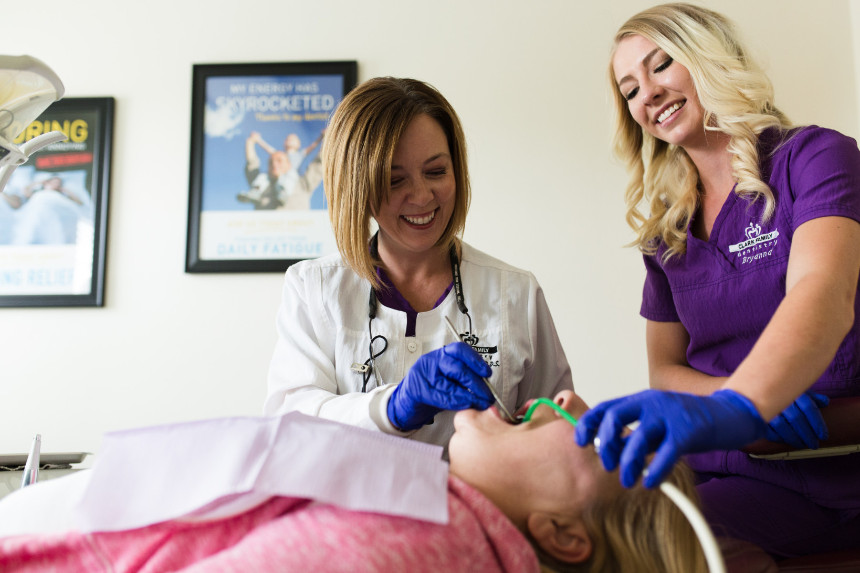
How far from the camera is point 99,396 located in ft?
8.46

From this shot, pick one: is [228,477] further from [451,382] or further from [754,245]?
[754,245]

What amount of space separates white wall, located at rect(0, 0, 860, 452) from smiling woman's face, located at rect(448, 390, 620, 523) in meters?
1.52

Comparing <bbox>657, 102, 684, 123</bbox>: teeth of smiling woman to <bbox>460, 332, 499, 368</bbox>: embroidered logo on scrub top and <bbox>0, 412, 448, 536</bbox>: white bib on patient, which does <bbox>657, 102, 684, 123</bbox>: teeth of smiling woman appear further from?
<bbox>0, 412, 448, 536</bbox>: white bib on patient

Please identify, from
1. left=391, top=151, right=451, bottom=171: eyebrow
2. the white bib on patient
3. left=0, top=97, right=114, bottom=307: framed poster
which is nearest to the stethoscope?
left=391, top=151, right=451, bottom=171: eyebrow

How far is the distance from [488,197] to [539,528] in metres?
1.74

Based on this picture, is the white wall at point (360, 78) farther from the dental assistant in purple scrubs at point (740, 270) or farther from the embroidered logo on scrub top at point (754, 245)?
the embroidered logo on scrub top at point (754, 245)

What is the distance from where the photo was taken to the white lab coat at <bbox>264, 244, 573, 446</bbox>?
1.50 metres

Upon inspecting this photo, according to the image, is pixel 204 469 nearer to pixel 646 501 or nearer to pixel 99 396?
pixel 646 501

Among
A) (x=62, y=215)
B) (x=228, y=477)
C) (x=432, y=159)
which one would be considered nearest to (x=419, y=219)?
(x=432, y=159)

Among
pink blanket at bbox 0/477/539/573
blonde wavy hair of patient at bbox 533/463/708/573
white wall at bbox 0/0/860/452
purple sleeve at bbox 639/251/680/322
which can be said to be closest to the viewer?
pink blanket at bbox 0/477/539/573

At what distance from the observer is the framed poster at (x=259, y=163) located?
8.48 ft

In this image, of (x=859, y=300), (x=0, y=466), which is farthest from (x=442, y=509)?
(x=0, y=466)

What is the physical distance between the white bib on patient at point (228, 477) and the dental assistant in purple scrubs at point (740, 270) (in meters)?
0.25

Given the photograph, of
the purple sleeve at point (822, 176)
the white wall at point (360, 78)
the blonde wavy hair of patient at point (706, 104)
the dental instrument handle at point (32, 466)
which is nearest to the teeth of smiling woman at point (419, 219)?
the blonde wavy hair of patient at point (706, 104)
